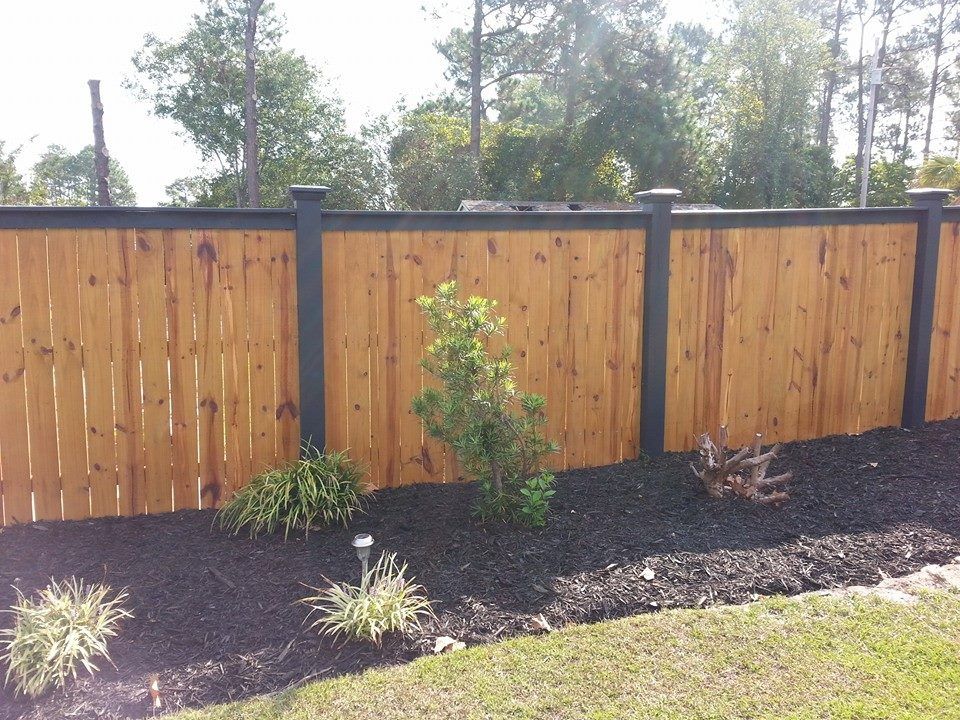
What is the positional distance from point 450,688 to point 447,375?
Answer: 57.9 inches

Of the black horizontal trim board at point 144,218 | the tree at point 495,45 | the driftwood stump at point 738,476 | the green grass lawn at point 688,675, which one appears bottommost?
the green grass lawn at point 688,675

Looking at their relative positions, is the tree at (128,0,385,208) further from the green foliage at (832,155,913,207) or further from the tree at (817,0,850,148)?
the tree at (817,0,850,148)

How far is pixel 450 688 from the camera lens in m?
2.70

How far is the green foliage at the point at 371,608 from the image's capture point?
9.71ft

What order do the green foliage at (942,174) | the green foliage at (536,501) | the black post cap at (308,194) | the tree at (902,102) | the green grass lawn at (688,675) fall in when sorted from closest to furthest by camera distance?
1. the green grass lawn at (688,675)
2. the green foliage at (536,501)
3. the black post cap at (308,194)
4. the green foliage at (942,174)
5. the tree at (902,102)

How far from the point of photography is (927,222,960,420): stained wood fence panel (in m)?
5.57

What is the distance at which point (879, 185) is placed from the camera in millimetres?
27953

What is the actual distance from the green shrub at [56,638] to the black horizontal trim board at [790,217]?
364 centimetres

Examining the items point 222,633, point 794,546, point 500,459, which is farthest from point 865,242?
point 222,633

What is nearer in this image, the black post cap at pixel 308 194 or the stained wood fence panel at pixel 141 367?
the stained wood fence panel at pixel 141 367

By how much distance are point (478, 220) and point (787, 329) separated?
2.23 m

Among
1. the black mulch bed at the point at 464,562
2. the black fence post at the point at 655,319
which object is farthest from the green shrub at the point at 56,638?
the black fence post at the point at 655,319

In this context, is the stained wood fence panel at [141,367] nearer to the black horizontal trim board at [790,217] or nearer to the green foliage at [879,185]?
the black horizontal trim board at [790,217]

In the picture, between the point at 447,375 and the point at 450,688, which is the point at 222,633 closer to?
the point at 450,688
